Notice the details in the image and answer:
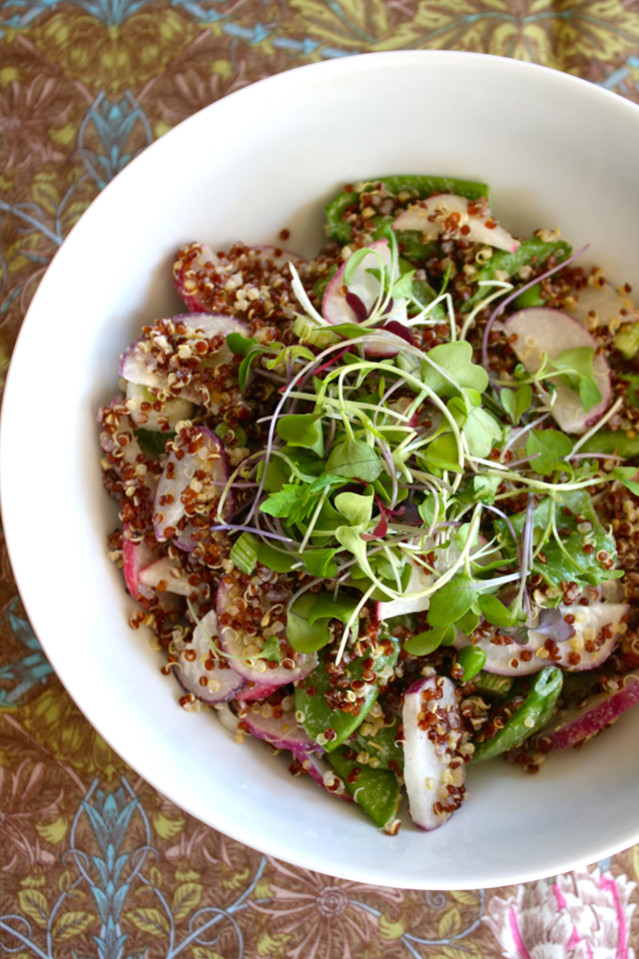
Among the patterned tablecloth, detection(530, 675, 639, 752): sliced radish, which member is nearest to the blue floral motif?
the patterned tablecloth

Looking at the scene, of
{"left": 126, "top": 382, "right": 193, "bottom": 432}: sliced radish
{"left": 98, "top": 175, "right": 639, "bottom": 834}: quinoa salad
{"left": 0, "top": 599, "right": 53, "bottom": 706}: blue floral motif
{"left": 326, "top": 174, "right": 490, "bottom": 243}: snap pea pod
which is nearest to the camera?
{"left": 98, "top": 175, "right": 639, "bottom": 834}: quinoa salad

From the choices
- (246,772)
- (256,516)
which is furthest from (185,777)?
(256,516)

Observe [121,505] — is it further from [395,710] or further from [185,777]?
[395,710]

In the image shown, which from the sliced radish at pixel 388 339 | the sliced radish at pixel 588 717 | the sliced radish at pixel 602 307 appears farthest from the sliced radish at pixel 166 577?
the sliced radish at pixel 602 307

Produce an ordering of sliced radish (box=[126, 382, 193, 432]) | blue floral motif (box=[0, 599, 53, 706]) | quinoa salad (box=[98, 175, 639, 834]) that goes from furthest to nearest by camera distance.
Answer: blue floral motif (box=[0, 599, 53, 706]), sliced radish (box=[126, 382, 193, 432]), quinoa salad (box=[98, 175, 639, 834])

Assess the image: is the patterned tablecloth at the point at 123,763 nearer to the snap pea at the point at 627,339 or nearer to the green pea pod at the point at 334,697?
the green pea pod at the point at 334,697

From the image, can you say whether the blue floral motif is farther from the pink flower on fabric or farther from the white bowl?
the pink flower on fabric

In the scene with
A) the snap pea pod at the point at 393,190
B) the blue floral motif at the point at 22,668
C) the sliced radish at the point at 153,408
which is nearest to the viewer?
the sliced radish at the point at 153,408
